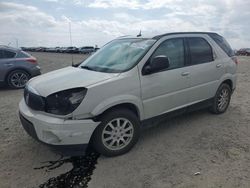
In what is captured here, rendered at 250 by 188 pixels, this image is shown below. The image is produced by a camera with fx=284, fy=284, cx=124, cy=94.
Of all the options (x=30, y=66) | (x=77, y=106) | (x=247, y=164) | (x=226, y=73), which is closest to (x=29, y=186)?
(x=77, y=106)

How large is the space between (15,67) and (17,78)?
15.4 inches

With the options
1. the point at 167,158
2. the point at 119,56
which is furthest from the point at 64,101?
the point at 167,158

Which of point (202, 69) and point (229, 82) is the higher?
point (202, 69)

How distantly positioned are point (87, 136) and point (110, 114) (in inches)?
17.8

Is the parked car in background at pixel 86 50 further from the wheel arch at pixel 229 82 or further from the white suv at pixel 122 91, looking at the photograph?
→ the white suv at pixel 122 91

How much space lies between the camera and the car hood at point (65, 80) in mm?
3930

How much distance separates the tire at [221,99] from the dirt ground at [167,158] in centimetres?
29

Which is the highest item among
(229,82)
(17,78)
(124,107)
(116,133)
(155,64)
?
(155,64)

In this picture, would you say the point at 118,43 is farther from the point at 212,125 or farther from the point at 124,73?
the point at 212,125

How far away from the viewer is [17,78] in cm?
1005

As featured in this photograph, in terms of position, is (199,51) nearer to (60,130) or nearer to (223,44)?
(223,44)

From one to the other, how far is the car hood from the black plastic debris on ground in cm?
102

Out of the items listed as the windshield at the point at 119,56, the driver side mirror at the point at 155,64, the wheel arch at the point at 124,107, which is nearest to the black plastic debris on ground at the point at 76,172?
the wheel arch at the point at 124,107

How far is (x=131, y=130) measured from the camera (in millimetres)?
4324
